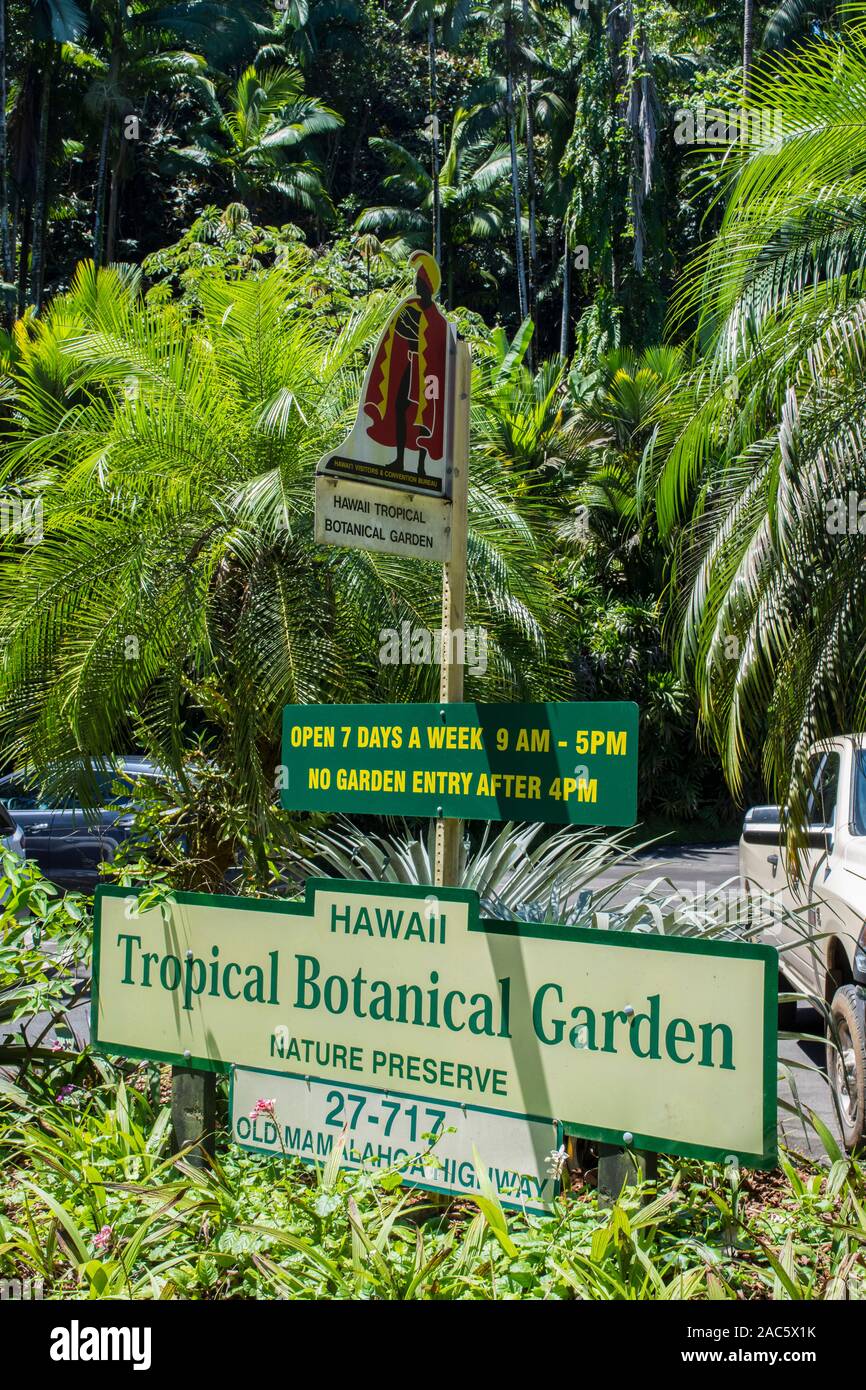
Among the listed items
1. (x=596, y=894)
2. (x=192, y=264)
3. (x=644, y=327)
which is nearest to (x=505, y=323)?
(x=644, y=327)

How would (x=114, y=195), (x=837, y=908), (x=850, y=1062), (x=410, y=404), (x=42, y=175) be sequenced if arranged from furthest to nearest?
(x=114, y=195) → (x=42, y=175) → (x=837, y=908) → (x=850, y=1062) → (x=410, y=404)

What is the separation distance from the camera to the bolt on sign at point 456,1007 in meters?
3.16

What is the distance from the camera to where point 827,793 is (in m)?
6.67

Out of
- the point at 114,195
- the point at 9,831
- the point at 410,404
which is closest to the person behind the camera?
the point at 410,404

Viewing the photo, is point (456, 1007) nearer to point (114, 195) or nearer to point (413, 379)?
point (413, 379)

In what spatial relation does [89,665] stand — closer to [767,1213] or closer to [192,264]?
[767,1213]

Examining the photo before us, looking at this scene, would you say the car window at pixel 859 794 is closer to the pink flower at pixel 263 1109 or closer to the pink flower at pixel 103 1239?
the pink flower at pixel 263 1109

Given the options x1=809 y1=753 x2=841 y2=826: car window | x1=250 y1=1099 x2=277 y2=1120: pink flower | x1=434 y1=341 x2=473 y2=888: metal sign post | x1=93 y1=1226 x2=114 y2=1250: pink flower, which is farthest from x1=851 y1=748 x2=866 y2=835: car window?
x1=93 y1=1226 x2=114 y2=1250: pink flower

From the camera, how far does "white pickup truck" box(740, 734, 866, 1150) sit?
525cm

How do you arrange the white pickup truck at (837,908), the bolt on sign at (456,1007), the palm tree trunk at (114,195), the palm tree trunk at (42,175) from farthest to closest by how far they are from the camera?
the palm tree trunk at (114,195) < the palm tree trunk at (42,175) < the white pickup truck at (837,908) < the bolt on sign at (456,1007)

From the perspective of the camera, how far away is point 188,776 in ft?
22.9
